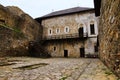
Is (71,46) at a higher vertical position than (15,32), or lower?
lower

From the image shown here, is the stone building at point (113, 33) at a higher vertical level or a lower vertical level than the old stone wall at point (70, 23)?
lower

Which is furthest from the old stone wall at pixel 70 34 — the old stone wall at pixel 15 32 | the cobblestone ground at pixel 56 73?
the cobblestone ground at pixel 56 73

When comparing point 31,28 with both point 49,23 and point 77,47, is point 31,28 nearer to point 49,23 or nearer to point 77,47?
point 49,23

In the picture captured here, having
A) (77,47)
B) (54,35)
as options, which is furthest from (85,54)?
(54,35)

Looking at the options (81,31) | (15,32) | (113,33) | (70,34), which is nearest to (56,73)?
(113,33)

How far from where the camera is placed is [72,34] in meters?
21.2

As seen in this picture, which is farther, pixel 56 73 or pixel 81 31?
pixel 81 31

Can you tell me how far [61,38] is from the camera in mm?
21359

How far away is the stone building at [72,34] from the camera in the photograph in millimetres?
20047

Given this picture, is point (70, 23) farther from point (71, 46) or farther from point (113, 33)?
point (113, 33)

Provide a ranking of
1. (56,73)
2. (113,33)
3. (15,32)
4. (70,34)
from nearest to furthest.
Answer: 1. (113,33)
2. (56,73)
3. (15,32)
4. (70,34)

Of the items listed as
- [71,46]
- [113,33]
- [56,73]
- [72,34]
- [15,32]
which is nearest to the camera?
[113,33]

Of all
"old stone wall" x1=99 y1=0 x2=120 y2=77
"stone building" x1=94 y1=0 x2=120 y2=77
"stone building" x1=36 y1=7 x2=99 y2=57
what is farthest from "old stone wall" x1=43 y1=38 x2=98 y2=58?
"old stone wall" x1=99 y1=0 x2=120 y2=77

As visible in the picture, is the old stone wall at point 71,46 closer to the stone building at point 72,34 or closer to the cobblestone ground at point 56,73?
the stone building at point 72,34
